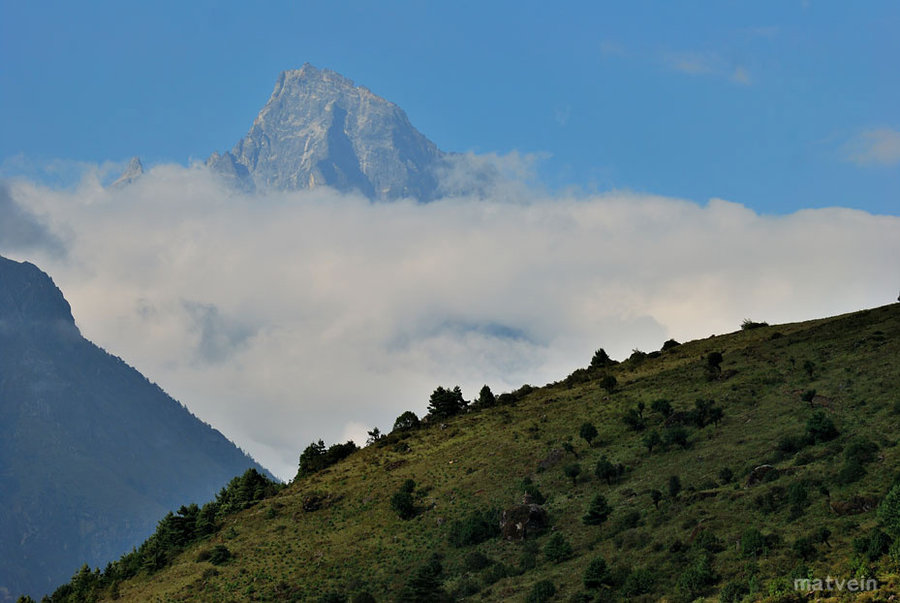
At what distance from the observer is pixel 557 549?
77625 millimetres

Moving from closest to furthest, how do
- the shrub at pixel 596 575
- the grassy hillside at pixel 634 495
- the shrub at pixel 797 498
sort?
the grassy hillside at pixel 634 495
the shrub at pixel 797 498
the shrub at pixel 596 575

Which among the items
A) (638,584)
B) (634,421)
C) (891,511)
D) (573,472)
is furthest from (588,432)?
(891,511)

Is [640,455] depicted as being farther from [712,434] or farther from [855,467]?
[855,467]

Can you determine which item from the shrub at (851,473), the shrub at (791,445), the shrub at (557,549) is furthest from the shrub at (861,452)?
the shrub at (557,549)

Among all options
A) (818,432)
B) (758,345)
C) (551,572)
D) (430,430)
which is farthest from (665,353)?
(551,572)

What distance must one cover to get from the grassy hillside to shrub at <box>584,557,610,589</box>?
Result: 5.6 inches

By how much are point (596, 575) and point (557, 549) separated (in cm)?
971

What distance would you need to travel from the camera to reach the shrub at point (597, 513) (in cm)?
8069

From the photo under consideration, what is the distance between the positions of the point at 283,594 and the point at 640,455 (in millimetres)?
40127

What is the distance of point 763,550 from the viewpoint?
61781 millimetres

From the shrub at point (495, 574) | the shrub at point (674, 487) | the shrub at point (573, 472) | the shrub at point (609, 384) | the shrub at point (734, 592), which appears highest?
the shrub at point (609, 384)

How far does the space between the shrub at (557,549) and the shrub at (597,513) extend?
303 centimetres

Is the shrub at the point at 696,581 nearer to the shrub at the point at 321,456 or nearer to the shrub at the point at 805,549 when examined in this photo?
the shrub at the point at 805,549

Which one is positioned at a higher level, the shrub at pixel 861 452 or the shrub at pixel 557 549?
the shrub at pixel 861 452
